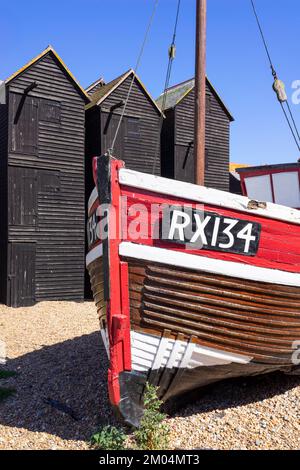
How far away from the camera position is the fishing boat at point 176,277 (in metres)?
4.65

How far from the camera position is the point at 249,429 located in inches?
198

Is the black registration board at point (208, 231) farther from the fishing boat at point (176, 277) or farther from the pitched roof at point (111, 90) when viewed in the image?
the pitched roof at point (111, 90)

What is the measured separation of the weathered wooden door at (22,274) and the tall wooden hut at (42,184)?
0.05 ft

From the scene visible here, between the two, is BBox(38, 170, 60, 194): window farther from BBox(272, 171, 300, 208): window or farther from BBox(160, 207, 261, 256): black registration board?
BBox(160, 207, 261, 256): black registration board

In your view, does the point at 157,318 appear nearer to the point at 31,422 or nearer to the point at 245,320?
the point at 245,320

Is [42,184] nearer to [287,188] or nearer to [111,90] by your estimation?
[111,90]

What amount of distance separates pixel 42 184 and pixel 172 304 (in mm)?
11840

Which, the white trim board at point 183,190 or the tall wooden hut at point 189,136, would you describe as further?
the tall wooden hut at point 189,136

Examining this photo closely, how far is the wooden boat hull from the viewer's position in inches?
183

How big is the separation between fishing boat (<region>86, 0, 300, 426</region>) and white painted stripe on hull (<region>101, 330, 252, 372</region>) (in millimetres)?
11

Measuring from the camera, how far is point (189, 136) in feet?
65.8

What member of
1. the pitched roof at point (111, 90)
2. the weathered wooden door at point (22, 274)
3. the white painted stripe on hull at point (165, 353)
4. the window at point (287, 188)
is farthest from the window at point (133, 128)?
the white painted stripe on hull at point (165, 353)

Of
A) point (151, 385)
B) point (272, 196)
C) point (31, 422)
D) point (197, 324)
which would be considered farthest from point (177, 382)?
point (272, 196)
